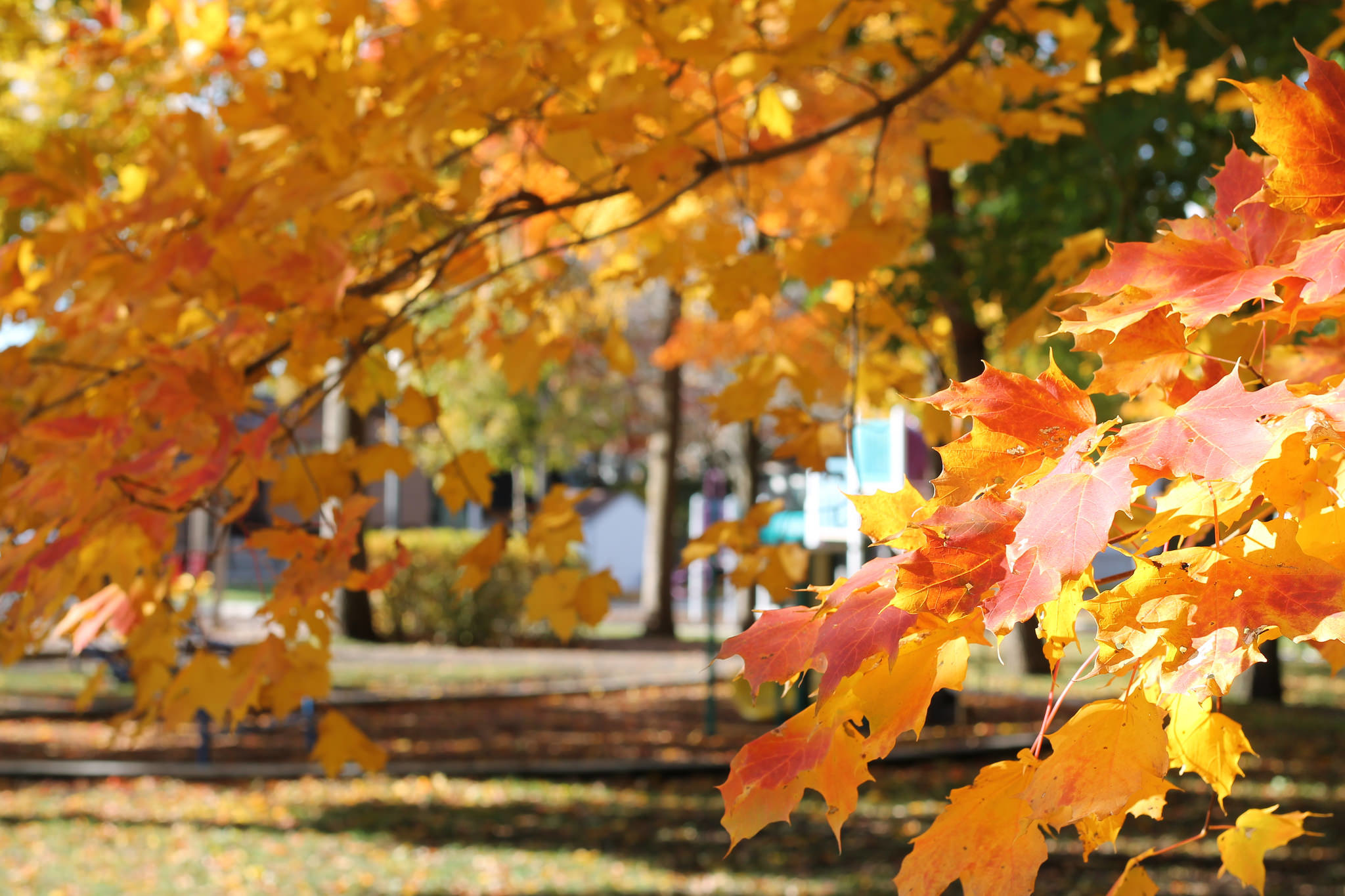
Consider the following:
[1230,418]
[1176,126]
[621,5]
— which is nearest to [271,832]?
[621,5]

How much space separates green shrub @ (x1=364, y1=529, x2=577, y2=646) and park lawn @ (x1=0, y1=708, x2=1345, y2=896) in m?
8.10

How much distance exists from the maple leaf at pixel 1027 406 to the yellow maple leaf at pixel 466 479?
5.92 feet

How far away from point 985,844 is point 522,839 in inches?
187

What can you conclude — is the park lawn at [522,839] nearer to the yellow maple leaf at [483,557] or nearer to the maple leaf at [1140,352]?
the yellow maple leaf at [483,557]

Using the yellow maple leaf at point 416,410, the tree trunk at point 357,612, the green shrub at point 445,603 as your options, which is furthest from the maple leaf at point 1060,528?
the green shrub at point 445,603

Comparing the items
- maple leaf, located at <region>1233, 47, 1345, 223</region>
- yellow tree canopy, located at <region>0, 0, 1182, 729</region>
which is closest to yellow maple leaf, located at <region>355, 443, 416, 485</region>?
yellow tree canopy, located at <region>0, 0, 1182, 729</region>

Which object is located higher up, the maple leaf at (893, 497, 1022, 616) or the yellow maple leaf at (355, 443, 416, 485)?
the yellow maple leaf at (355, 443, 416, 485)

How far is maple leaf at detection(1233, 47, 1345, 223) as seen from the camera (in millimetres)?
967

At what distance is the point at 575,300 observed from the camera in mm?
4473

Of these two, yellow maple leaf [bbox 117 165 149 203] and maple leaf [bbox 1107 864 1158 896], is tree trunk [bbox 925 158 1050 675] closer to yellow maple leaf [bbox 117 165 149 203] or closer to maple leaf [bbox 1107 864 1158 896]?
maple leaf [bbox 1107 864 1158 896]

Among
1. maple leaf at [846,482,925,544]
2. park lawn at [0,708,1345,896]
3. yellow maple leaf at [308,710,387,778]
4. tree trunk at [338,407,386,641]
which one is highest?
maple leaf at [846,482,925,544]

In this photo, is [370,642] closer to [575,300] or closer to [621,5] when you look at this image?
[575,300]

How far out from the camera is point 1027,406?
1.01m

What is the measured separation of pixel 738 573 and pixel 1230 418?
188 cm
